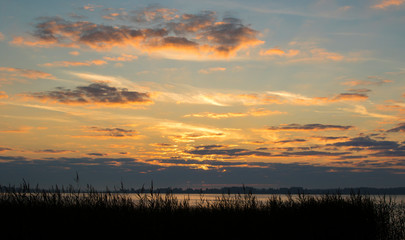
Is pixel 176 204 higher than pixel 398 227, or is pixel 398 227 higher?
pixel 176 204

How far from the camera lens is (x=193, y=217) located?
17953 millimetres

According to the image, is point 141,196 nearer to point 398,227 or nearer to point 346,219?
point 346,219

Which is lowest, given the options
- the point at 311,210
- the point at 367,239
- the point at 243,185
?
the point at 367,239

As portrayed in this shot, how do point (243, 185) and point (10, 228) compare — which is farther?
point (243, 185)

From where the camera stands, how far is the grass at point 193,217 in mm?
15328

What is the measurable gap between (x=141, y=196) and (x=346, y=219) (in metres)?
10.2

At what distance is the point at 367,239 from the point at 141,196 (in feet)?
36.8

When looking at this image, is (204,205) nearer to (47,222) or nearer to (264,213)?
(264,213)

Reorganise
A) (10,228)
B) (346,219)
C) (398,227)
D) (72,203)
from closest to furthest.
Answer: (10,228) → (72,203) → (346,219) → (398,227)

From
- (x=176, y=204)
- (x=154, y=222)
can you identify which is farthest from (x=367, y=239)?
(x=154, y=222)

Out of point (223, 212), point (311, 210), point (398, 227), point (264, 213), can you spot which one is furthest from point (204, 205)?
point (398, 227)

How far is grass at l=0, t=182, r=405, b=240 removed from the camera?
15328 millimetres

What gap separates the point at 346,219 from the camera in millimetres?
20125

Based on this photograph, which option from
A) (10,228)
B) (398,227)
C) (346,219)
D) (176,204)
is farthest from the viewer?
(398,227)
